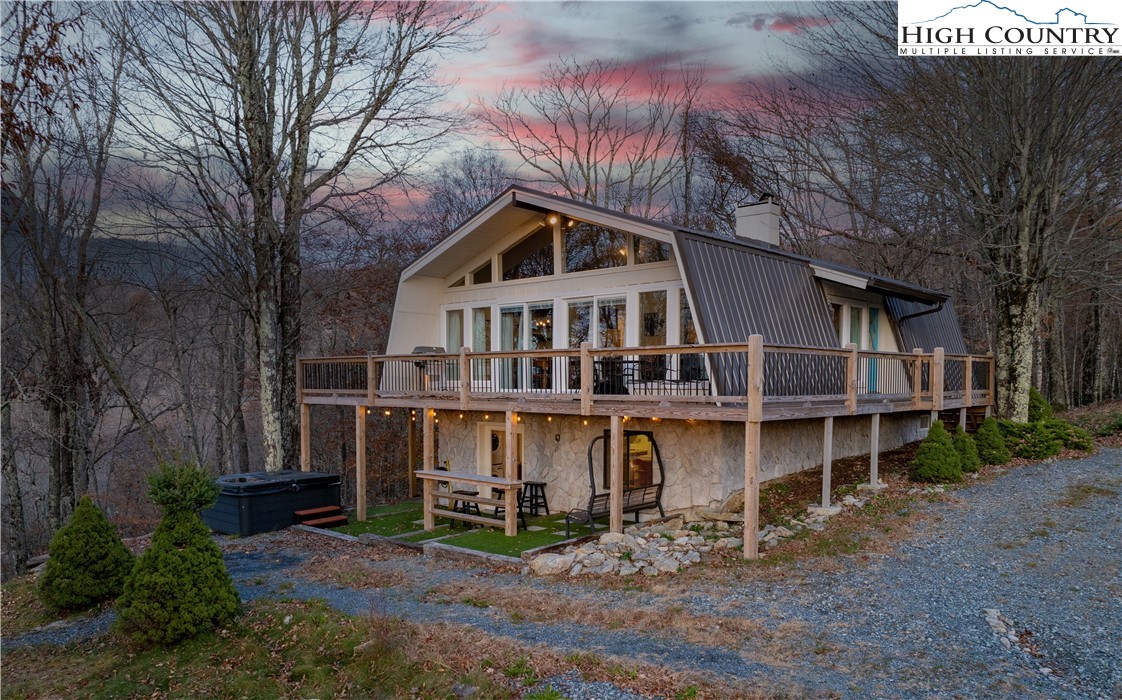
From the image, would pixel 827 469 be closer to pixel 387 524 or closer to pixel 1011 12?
pixel 387 524

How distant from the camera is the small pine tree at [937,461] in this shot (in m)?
12.6

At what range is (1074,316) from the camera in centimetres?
2888

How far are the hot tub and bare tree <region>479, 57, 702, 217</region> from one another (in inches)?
654

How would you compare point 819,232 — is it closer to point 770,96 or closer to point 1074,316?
point 770,96

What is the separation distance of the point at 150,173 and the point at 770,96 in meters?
20.6

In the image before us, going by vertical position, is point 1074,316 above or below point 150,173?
below

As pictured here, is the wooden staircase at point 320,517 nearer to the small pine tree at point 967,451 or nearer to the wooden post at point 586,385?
the wooden post at point 586,385

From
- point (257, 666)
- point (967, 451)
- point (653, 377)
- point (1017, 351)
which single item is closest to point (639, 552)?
point (653, 377)

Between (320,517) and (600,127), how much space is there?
19238mm

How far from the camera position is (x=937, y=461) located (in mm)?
12688

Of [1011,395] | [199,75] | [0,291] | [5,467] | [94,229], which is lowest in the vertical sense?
[5,467]

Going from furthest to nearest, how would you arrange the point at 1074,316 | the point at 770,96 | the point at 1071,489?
the point at 1074,316 < the point at 770,96 < the point at 1071,489

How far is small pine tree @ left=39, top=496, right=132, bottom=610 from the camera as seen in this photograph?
29.4 ft

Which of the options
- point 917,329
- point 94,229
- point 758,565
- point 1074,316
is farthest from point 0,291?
point 1074,316
